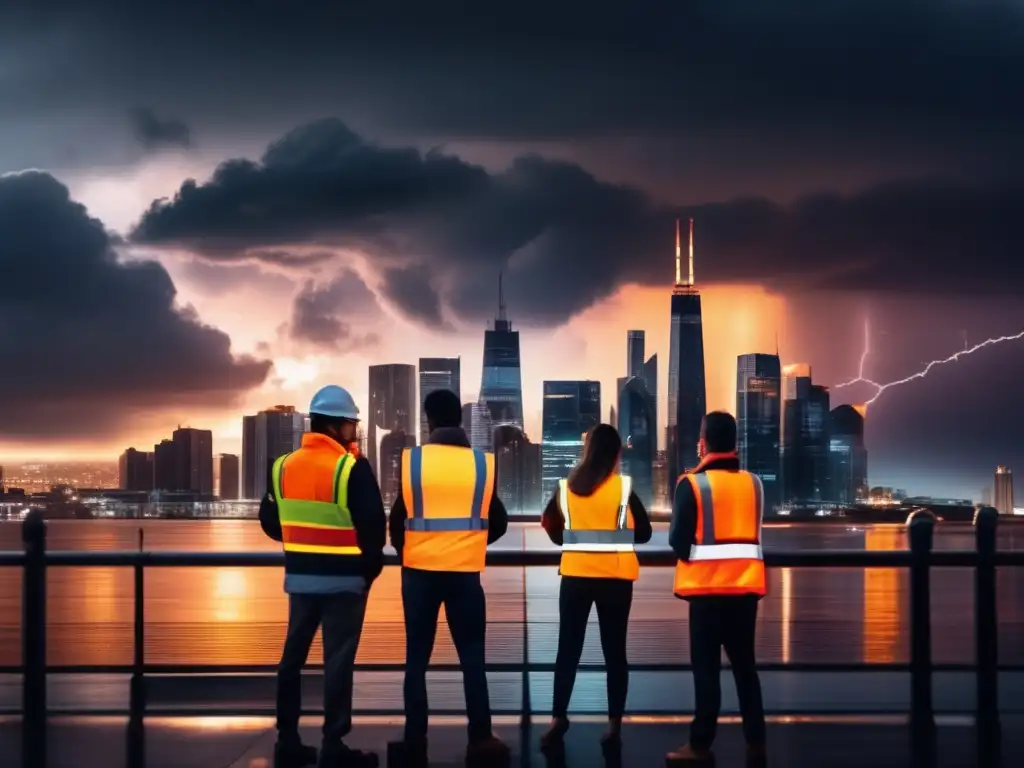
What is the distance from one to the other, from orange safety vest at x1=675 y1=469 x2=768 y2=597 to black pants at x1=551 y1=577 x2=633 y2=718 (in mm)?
512

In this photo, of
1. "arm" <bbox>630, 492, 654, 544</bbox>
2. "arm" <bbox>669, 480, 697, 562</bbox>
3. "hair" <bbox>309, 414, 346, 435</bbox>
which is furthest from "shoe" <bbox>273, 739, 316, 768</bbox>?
"arm" <bbox>669, 480, 697, 562</bbox>

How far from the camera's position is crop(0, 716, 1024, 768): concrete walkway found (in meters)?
7.66

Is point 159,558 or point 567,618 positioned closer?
point 567,618

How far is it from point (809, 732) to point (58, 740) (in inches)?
187

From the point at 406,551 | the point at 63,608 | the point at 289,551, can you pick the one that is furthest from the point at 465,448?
the point at 63,608

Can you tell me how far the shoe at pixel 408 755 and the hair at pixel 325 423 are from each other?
1.83 m

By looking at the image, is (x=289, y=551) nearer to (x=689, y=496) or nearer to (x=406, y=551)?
(x=406, y=551)

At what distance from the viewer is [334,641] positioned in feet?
25.0

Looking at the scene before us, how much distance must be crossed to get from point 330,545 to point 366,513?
0.30 metres

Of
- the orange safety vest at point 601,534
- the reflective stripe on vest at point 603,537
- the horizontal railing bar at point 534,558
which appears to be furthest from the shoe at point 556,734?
the horizontal railing bar at point 534,558

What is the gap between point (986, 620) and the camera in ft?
31.3

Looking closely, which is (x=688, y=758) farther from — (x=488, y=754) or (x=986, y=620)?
(x=986, y=620)

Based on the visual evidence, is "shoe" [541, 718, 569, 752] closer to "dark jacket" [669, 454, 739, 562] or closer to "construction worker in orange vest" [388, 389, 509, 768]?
"construction worker in orange vest" [388, 389, 509, 768]

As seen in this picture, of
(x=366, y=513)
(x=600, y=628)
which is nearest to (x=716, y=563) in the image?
(x=600, y=628)
